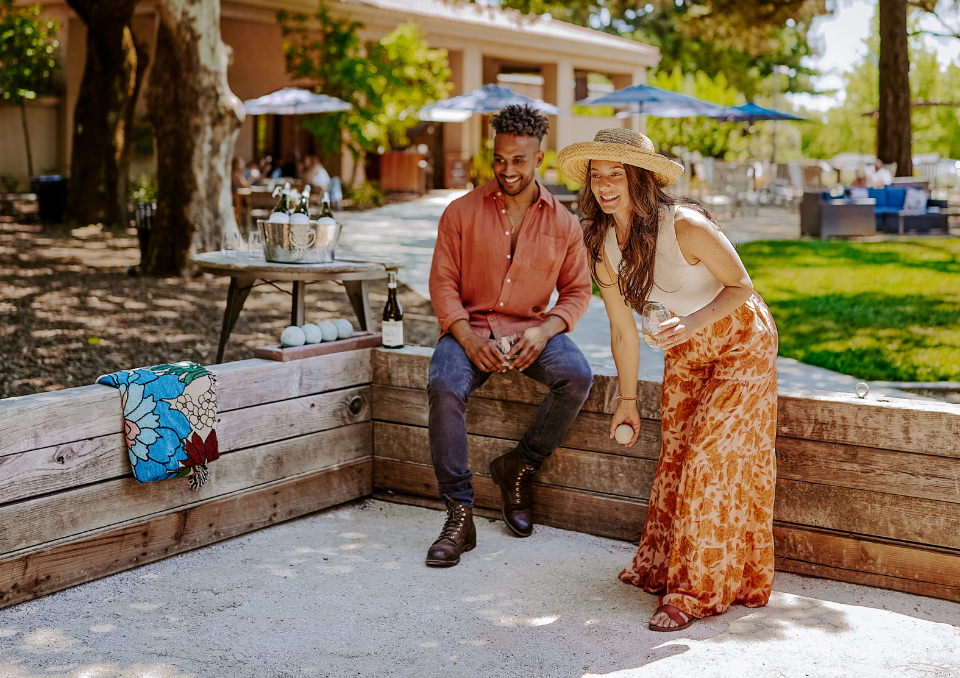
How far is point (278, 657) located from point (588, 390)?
1.58 metres

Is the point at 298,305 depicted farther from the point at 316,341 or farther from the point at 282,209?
the point at 316,341

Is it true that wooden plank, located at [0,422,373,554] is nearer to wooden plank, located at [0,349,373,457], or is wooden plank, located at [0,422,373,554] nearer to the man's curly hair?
wooden plank, located at [0,349,373,457]

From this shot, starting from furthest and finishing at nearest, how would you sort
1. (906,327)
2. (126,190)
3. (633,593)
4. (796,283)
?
1. (126,190)
2. (796,283)
3. (906,327)
4. (633,593)

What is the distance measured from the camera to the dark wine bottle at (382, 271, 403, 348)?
182 inches

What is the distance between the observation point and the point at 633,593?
364cm

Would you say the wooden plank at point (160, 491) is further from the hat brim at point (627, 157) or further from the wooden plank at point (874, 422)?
the wooden plank at point (874, 422)

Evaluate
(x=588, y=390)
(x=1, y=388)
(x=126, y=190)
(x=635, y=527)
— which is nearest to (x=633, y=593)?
(x=635, y=527)

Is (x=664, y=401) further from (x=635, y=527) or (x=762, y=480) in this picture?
(x=635, y=527)

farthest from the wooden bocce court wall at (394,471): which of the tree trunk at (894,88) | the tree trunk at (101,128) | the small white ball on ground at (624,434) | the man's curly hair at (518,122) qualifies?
the tree trunk at (894,88)

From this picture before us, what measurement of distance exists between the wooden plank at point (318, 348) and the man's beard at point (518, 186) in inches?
36.5

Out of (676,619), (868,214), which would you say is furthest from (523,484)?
(868,214)

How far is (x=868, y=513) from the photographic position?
3.61 metres

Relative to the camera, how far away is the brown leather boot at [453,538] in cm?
387

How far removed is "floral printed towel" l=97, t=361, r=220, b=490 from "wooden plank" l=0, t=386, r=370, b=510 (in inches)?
3.1
